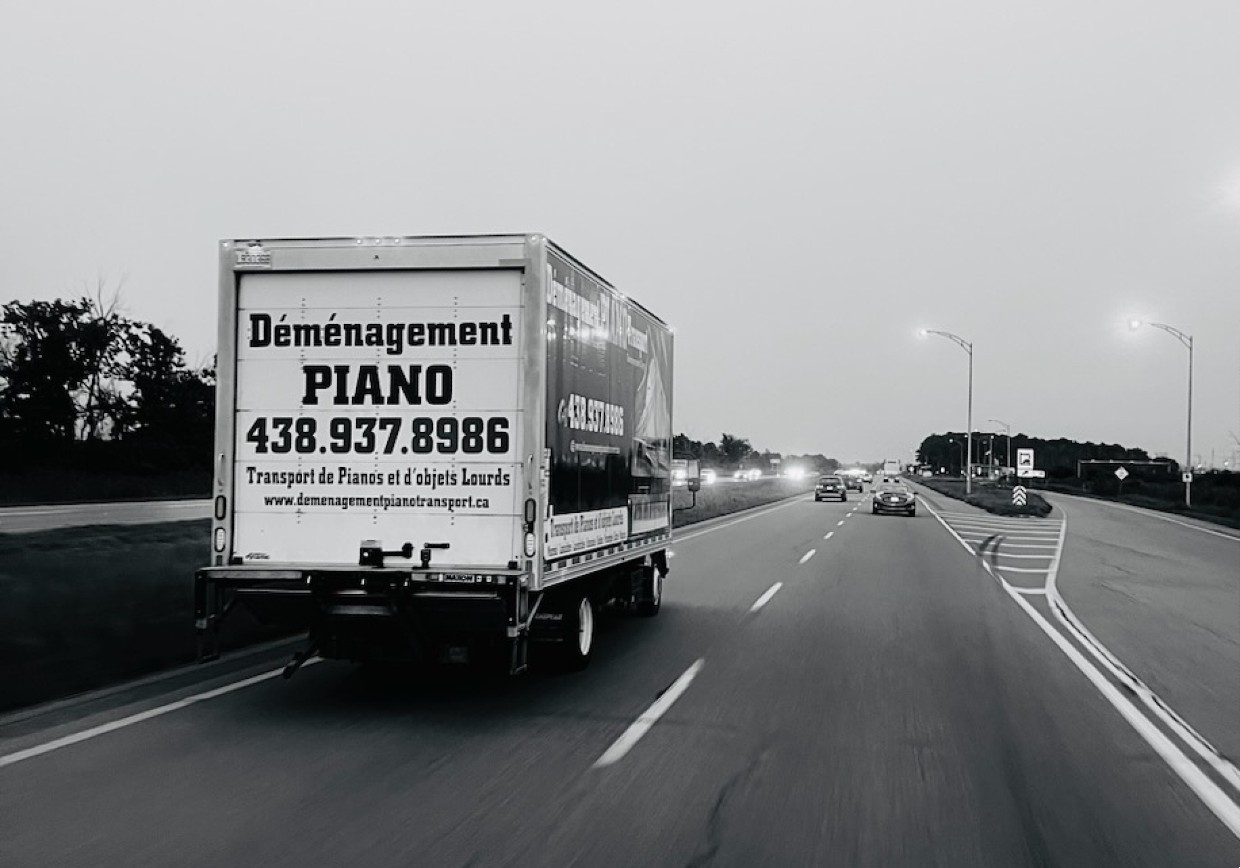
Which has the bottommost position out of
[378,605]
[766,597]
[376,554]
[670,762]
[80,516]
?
[766,597]

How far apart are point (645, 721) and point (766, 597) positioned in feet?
25.3

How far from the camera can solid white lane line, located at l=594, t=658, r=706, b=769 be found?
250 inches

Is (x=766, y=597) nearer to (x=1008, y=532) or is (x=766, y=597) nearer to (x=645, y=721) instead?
(x=645, y=721)

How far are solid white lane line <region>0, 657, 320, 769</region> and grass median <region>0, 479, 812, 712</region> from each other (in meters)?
1.10

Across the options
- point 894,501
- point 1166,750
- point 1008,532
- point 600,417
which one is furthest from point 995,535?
point 1166,750

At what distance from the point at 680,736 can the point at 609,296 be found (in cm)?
443

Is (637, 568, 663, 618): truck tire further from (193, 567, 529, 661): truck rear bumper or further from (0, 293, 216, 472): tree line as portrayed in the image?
(0, 293, 216, 472): tree line

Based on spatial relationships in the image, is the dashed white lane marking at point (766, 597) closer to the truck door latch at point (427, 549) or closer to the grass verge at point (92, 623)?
the grass verge at point (92, 623)

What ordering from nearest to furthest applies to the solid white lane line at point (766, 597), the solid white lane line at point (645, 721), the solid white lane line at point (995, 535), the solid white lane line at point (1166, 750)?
the solid white lane line at point (1166, 750) < the solid white lane line at point (645, 721) < the solid white lane line at point (766, 597) < the solid white lane line at point (995, 535)

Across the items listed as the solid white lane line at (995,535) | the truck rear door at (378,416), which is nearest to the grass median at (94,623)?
the truck rear door at (378,416)

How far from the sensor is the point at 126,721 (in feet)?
23.2

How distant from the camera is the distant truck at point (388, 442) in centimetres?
748

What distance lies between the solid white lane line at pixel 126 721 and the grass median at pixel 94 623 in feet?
3.62

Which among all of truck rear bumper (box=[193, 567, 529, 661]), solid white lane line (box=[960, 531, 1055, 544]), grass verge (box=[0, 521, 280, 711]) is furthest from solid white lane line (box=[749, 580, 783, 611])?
solid white lane line (box=[960, 531, 1055, 544])
